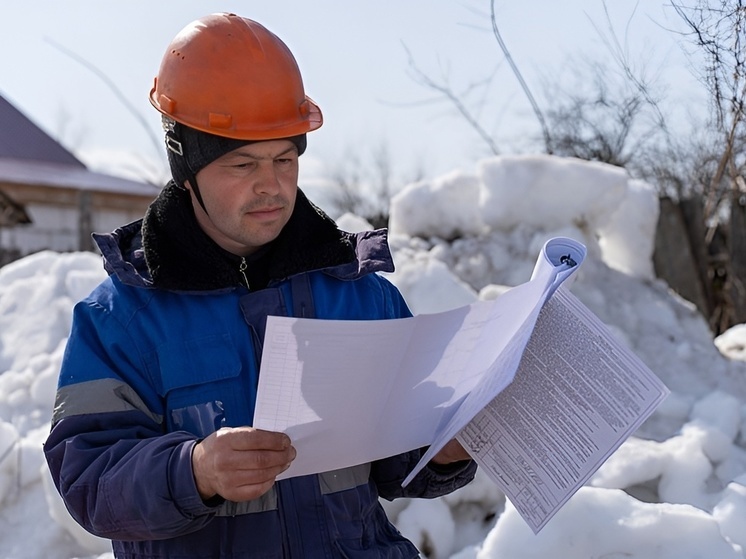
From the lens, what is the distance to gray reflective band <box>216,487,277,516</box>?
171 cm

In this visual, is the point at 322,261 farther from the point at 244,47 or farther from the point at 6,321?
the point at 6,321

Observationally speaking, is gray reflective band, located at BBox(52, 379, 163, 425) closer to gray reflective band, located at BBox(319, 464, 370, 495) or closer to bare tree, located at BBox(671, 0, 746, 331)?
gray reflective band, located at BBox(319, 464, 370, 495)

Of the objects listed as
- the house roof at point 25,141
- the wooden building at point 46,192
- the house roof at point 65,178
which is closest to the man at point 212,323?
the wooden building at point 46,192

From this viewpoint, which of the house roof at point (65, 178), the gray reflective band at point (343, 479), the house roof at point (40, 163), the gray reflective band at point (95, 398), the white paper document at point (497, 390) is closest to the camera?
the white paper document at point (497, 390)

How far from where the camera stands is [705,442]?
152 inches

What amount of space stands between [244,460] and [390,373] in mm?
294

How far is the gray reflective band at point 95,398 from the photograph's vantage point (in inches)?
65.1

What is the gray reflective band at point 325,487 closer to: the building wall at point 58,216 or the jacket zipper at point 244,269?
the jacket zipper at point 244,269

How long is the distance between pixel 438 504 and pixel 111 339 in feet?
7.12

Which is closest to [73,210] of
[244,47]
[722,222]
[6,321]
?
[722,222]

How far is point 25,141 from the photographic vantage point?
20234 millimetres

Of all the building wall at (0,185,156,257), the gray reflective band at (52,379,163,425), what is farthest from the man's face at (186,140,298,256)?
the building wall at (0,185,156,257)

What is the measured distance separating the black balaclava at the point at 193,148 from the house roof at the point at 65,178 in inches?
641

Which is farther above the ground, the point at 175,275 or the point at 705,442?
the point at 175,275
